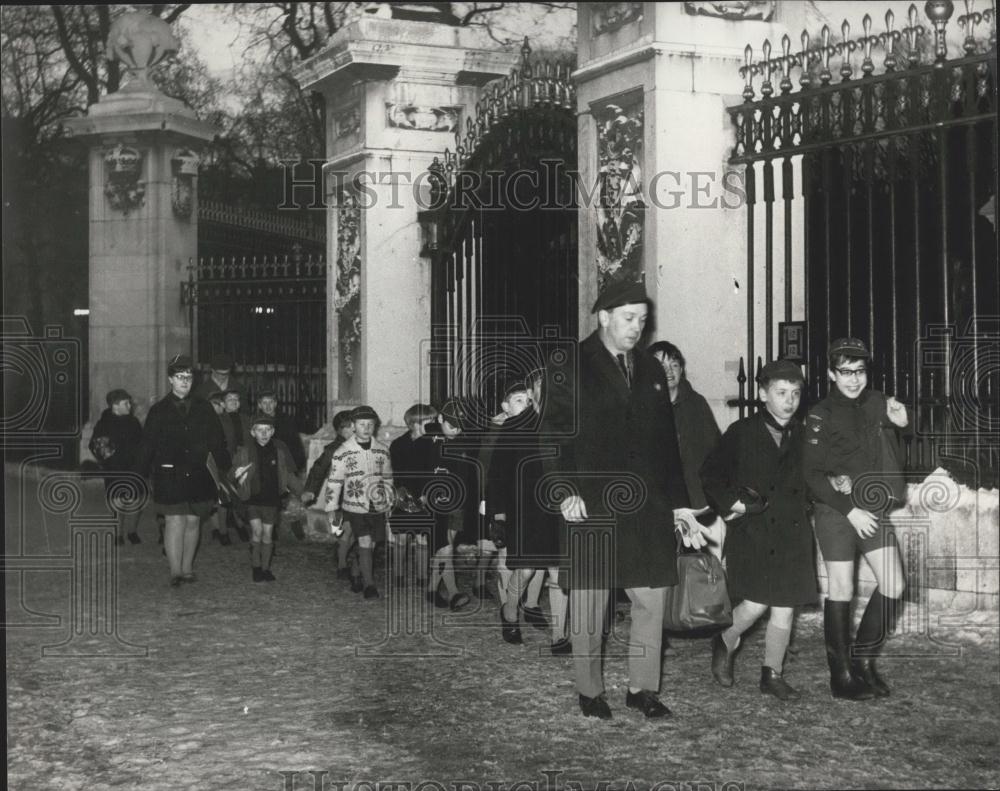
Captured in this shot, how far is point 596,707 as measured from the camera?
534 centimetres

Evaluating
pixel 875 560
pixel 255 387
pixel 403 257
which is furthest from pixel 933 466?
pixel 255 387

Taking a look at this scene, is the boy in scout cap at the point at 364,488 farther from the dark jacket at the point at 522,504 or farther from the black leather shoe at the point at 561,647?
the black leather shoe at the point at 561,647

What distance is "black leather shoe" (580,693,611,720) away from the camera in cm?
531

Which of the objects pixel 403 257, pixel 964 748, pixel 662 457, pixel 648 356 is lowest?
pixel 964 748

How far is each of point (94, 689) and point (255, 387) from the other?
27.0 feet

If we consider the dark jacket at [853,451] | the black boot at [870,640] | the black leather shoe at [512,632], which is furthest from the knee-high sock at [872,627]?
the black leather shoe at [512,632]

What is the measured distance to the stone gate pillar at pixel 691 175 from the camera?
7.98 m

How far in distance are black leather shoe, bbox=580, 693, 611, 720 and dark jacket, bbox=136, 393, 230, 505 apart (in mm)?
4255

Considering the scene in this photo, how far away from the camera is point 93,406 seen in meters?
15.7

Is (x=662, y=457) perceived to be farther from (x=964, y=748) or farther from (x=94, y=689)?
(x=94, y=689)

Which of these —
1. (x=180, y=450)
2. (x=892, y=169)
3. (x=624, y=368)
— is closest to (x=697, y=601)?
(x=624, y=368)

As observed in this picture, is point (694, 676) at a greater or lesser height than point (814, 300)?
lesser

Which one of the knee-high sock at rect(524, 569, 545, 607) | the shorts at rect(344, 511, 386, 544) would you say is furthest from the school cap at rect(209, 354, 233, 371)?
the knee-high sock at rect(524, 569, 545, 607)

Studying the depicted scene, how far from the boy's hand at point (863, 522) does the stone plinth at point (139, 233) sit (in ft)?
35.9
